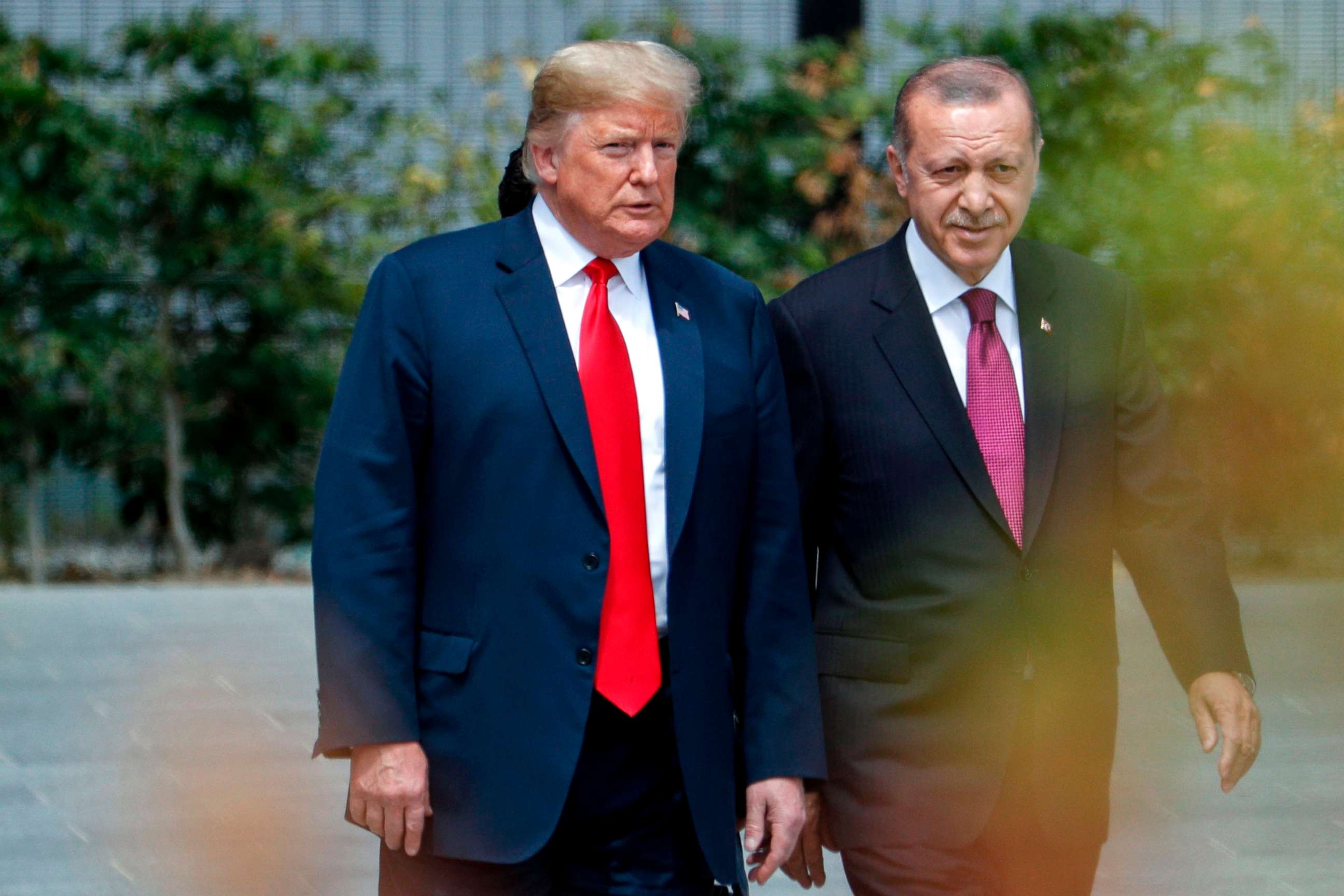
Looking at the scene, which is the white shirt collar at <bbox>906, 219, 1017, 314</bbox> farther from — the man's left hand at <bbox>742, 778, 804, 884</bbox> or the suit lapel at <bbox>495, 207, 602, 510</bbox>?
the man's left hand at <bbox>742, 778, 804, 884</bbox>

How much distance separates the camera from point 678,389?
2.45 m

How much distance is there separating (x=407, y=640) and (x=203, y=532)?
6.48m

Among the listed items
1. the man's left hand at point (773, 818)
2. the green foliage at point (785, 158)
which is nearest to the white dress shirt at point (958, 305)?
the man's left hand at point (773, 818)

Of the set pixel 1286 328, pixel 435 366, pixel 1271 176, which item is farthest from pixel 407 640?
pixel 1286 328

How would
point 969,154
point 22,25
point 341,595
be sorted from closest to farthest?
point 341,595 → point 969,154 → point 22,25

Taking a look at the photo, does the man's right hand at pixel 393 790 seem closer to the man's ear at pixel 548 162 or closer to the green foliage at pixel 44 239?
the man's ear at pixel 548 162

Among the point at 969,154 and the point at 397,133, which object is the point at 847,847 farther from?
the point at 397,133

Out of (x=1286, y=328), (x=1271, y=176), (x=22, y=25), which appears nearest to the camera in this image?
(x=1271, y=176)

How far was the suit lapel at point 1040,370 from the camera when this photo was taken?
104 inches

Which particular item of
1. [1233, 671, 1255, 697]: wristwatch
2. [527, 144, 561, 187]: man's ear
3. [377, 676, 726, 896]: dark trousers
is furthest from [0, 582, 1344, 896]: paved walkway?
[527, 144, 561, 187]: man's ear

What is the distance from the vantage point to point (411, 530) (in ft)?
7.72

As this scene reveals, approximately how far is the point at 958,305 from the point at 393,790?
1.11 meters

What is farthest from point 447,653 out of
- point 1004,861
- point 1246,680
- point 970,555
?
point 1246,680

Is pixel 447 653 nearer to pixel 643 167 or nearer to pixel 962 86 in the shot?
pixel 643 167
